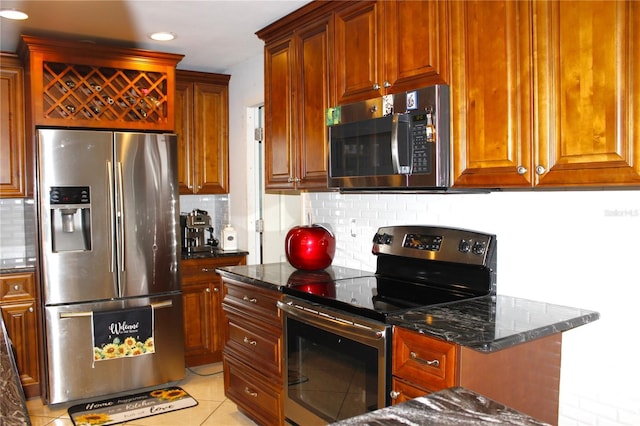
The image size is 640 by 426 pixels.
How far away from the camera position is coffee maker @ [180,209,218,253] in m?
4.41

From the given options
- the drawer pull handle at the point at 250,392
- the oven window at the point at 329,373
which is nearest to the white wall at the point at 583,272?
the oven window at the point at 329,373

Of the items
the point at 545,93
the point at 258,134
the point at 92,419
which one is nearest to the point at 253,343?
the point at 92,419

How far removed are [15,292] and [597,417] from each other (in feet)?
11.5

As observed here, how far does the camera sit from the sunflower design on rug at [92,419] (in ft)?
10.7

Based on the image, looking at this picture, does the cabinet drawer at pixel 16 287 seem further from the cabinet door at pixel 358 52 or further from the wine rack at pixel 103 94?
the cabinet door at pixel 358 52

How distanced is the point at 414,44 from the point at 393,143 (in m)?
0.44

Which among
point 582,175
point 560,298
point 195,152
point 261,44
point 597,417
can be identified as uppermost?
point 261,44

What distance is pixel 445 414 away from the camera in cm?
107

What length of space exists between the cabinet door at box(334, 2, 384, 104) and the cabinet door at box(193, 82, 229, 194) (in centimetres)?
199

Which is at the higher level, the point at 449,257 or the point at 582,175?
the point at 582,175

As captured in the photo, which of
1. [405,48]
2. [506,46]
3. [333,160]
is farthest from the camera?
[333,160]

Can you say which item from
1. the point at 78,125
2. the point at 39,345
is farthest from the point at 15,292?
the point at 78,125

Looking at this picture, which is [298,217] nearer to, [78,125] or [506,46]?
[78,125]

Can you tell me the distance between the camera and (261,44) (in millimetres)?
3811
